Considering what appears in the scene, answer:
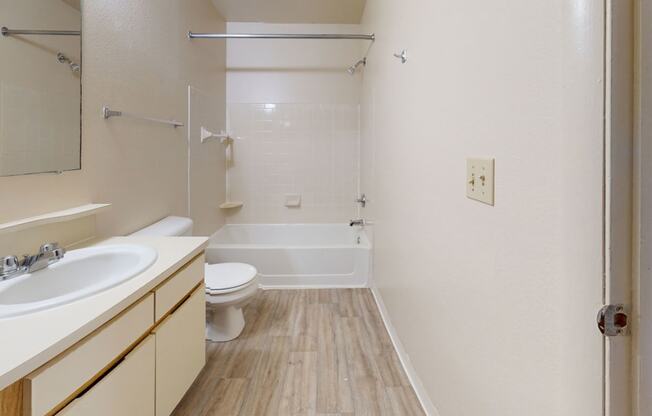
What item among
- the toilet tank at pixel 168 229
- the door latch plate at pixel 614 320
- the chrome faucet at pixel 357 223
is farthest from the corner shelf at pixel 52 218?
the chrome faucet at pixel 357 223

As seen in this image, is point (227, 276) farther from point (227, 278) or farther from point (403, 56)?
point (403, 56)

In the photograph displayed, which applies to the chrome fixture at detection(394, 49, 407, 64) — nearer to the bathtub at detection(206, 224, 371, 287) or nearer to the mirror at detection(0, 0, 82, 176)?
the mirror at detection(0, 0, 82, 176)

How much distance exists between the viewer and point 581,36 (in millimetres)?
513

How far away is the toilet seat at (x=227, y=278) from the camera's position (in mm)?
1987

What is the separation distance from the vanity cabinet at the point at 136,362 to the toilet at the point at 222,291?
43 cm

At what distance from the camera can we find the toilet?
1981 millimetres

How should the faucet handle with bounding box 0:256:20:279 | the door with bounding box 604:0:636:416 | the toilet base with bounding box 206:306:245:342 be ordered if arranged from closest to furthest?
1. the door with bounding box 604:0:636:416
2. the faucet handle with bounding box 0:256:20:279
3. the toilet base with bounding box 206:306:245:342

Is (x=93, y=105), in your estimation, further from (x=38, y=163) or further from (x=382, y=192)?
(x=382, y=192)

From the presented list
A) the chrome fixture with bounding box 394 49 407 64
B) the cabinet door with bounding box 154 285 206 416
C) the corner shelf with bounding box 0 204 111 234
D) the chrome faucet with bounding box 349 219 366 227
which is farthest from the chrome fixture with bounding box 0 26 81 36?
the chrome faucet with bounding box 349 219 366 227

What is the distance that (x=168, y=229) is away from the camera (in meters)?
1.97

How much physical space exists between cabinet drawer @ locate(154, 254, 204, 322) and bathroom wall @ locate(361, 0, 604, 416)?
986mm

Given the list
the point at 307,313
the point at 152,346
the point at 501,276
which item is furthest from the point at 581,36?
the point at 307,313

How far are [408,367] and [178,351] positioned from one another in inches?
43.6

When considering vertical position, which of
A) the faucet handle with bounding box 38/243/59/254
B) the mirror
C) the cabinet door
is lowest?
the cabinet door
